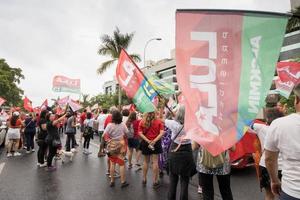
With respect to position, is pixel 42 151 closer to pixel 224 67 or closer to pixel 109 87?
pixel 224 67

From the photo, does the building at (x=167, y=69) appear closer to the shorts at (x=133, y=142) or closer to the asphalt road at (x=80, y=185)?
the shorts at (x=133, y=142)

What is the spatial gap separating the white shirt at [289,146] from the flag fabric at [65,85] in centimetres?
1341

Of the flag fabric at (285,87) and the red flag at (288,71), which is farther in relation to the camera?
the red flag at (288,71)

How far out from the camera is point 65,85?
1458cm

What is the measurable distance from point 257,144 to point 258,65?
2.72 m

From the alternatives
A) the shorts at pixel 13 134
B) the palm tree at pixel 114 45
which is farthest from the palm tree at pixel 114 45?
the shorts at pixel 13 134

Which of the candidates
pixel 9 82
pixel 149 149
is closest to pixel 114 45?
pixel 149 149

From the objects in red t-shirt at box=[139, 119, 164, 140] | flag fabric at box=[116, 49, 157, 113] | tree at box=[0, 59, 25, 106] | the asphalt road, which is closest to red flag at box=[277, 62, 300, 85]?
the asphalt road

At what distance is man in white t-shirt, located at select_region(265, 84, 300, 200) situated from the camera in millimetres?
2143

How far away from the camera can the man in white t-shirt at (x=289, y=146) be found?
2143mm

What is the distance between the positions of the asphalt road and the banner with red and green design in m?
3.40

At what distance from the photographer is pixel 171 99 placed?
32.0 ft

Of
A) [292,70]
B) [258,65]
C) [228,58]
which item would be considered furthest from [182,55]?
[292,70]

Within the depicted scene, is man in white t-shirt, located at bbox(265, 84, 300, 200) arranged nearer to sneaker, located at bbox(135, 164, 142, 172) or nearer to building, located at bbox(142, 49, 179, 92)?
sneaker, located at bbox(135, 164, 142, 172)
